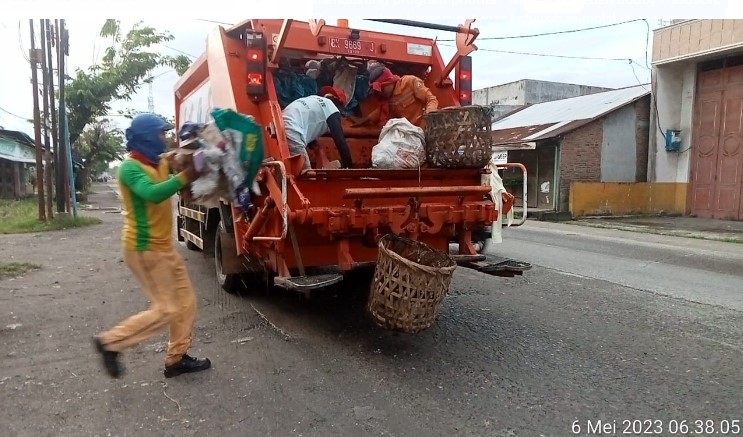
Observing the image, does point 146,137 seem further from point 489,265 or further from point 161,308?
point 489,265

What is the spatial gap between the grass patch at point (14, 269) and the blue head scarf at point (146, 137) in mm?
4772

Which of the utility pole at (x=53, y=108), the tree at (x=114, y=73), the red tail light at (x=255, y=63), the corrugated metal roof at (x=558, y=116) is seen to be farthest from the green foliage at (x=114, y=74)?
the red tail light at (x=255, y=63)

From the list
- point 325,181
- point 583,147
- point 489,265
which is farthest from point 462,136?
point 583,147

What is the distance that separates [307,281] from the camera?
411cm

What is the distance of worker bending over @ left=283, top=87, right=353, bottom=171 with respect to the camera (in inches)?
185

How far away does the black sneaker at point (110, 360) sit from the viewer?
348cm

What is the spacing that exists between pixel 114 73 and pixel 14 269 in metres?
14.7

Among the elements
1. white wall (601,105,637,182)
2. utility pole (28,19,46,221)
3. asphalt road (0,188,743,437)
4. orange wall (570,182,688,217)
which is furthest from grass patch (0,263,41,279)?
white wall (601,105,637,182)

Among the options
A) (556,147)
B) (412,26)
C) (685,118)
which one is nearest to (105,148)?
(556,147)

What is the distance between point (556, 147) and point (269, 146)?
50.0 ft

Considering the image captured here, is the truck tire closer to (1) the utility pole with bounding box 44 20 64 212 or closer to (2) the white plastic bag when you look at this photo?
(2) the white plastic bag

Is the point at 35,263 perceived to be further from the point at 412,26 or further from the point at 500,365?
the point at 500,365

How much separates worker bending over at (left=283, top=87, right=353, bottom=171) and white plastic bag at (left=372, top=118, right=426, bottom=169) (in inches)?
15.1

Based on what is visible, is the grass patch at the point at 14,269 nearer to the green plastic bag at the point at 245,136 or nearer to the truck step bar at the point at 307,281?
the truck step bar at the point at 307,281
